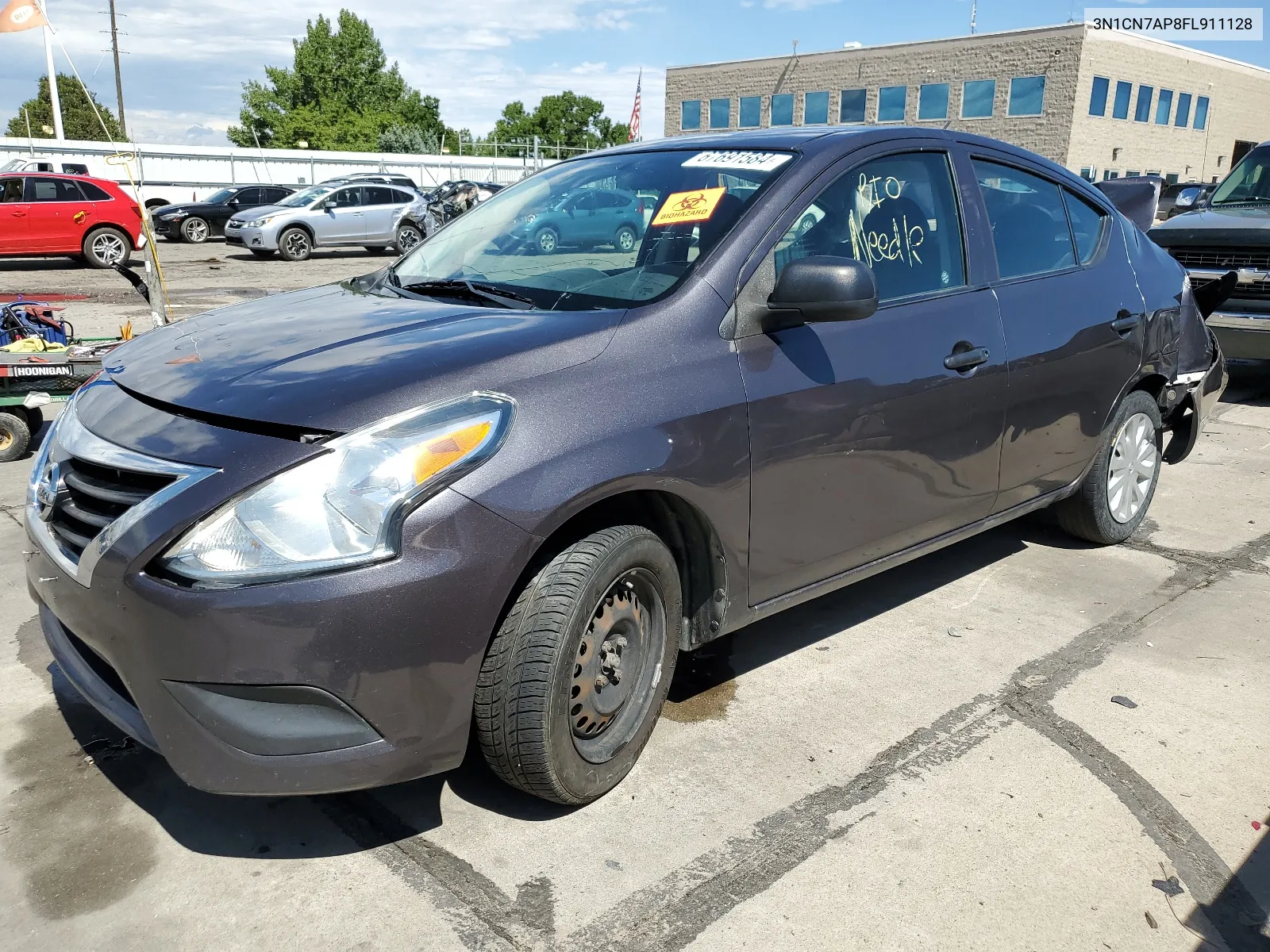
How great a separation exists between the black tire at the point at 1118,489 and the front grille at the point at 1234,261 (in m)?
3.58

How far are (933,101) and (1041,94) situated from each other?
5341 millimetres

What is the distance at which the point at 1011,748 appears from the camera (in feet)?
10.2

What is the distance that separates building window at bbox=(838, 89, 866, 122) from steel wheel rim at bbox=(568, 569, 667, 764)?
50.5 meters

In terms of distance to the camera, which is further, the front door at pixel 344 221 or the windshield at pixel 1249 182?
the front door at pixel 344 221

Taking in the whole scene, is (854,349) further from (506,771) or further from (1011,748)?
(506,771)

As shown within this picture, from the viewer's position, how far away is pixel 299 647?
214 centimetres

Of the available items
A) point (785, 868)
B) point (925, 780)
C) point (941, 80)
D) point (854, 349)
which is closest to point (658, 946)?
point (785, 868)

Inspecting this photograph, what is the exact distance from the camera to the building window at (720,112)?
5484 cm

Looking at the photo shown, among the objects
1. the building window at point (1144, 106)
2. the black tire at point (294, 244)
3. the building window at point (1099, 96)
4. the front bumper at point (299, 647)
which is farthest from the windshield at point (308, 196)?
the building window at point (1144, 106)

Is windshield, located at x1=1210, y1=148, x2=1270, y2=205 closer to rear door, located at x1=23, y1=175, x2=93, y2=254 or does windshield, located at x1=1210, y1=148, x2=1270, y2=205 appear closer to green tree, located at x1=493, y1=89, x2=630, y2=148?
rear door, located at x1=23, y1=175, x2=93, y2=254

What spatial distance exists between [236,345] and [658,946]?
1.86 meters

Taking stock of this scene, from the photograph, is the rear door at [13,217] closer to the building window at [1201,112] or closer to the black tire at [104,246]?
the black tire at [104,246]

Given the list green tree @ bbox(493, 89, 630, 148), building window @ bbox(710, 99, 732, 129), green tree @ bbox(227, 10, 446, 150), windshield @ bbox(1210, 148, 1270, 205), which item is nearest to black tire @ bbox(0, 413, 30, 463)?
windshield @ bbox(1210, 148, 1270, 205)

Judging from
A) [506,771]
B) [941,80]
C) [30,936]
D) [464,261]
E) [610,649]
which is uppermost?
[941,80]
